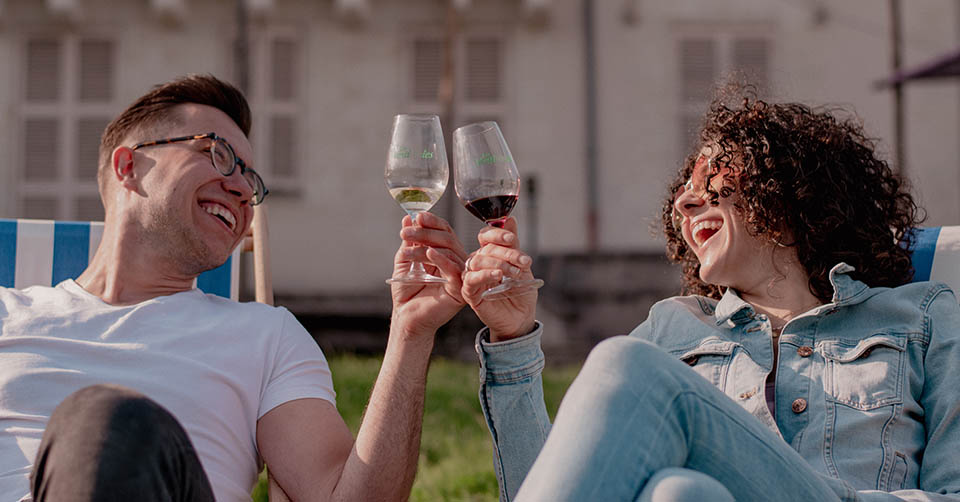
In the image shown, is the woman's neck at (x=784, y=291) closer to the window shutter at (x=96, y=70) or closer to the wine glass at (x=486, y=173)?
the wine glass at (x=486, y=173)

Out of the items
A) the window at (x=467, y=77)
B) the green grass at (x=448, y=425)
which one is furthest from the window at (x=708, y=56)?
the green grass at (x=448, y=425)

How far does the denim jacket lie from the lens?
1.91m

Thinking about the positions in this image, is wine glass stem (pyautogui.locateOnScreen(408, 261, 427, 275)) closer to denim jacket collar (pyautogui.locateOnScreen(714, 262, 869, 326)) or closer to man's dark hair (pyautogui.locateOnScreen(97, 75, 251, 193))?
denim jacket collar (pyautogui.locateOnScreen(714, 262, 869, 326))

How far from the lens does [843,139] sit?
2371mm

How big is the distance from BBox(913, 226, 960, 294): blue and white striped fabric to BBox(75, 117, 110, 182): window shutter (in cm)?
1022

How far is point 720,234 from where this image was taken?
228 cm

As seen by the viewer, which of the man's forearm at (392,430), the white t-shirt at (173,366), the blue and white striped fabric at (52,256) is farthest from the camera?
the blue and white striped fabric at (52,256)

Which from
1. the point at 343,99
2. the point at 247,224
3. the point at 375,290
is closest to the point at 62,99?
the point at 343,99

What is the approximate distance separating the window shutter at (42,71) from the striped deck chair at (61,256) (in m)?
9.33

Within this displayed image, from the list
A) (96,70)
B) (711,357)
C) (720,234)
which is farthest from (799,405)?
(96,70)

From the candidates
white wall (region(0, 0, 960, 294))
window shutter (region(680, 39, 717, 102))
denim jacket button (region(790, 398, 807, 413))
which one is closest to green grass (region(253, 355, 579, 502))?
denim jacket button (region(790, 398, 807, 413))

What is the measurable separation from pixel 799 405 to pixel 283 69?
33.0 ft

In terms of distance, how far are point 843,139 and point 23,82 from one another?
35.9 feet

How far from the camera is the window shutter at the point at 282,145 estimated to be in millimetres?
11188
